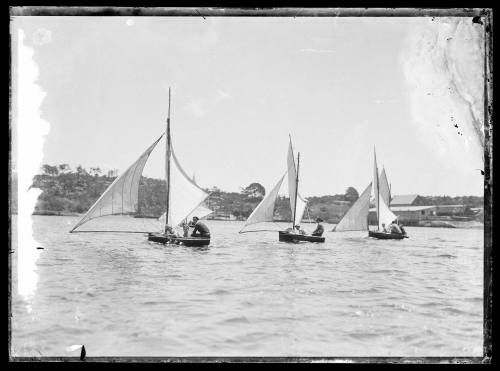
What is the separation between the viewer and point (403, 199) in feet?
11.6

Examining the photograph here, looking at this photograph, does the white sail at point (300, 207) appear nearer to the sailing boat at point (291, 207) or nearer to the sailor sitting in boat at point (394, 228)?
the sailing boat at point (291, 207)

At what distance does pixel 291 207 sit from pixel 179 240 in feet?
2.96

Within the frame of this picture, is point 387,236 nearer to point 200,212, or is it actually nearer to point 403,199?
point 403,199

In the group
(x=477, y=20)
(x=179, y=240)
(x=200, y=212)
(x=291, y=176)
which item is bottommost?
(x=179, y=240)

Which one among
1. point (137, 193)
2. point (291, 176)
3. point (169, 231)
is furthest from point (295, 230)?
point (137, 193)

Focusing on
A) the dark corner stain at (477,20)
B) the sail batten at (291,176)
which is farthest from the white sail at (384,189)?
the dark corner stain at (477,20)

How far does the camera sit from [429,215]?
3.49 metres

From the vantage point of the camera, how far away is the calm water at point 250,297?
3.21 m

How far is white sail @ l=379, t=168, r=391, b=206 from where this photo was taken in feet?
11.3

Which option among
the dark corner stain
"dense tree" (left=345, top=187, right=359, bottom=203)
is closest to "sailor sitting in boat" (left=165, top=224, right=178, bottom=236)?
"dense tree" (left=345, top=187, right=359, bottom=203)

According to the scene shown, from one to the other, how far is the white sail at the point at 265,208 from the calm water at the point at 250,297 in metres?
0.12

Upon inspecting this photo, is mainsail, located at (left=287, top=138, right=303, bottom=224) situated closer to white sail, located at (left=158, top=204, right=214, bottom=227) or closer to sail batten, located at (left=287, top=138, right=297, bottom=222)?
sail batten, located at (left=287, top=138, right=297, bottom=222)

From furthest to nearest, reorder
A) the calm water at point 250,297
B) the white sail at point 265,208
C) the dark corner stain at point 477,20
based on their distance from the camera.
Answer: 1. the white sail at point 265,208
2. the dark corner stain at point 477,20
3. the calm water at point 250,297

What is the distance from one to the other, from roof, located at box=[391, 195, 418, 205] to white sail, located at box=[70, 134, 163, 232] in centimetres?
178
